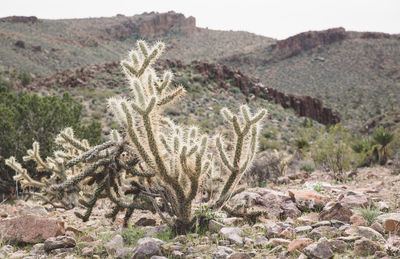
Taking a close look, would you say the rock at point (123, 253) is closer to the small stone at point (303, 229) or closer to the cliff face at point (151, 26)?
the small stone at point (303, 229)

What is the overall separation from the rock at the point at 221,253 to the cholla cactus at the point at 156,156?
78 centimetres

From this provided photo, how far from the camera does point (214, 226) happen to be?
3.64 metres

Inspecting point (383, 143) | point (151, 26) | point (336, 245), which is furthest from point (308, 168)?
point (151, 26)

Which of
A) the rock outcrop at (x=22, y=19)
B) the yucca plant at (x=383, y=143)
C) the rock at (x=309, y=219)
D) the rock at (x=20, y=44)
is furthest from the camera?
the rock outcrop at (x=22, y=19)

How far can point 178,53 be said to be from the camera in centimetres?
6956

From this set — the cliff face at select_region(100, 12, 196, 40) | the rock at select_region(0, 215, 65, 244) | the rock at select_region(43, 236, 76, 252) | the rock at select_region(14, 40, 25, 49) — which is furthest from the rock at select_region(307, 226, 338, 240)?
the cliff face at select_region(100, 12, 196, 40)

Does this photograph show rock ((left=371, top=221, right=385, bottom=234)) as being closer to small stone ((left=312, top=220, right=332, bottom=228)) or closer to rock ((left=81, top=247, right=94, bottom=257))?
small stone ((left=312, top=220, right=332, bottom=228))

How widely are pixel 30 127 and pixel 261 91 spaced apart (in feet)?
87.2

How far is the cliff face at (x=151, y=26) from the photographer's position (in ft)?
283

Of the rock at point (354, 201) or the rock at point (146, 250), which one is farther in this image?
the rock at point (354, 201)

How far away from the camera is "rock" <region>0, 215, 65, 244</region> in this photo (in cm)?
362

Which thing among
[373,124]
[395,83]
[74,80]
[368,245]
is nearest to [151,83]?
[368,245]

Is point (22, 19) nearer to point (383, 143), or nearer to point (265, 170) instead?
point (383, 143)

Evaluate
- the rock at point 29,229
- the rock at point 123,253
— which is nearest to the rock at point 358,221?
the rock at point 123,253
